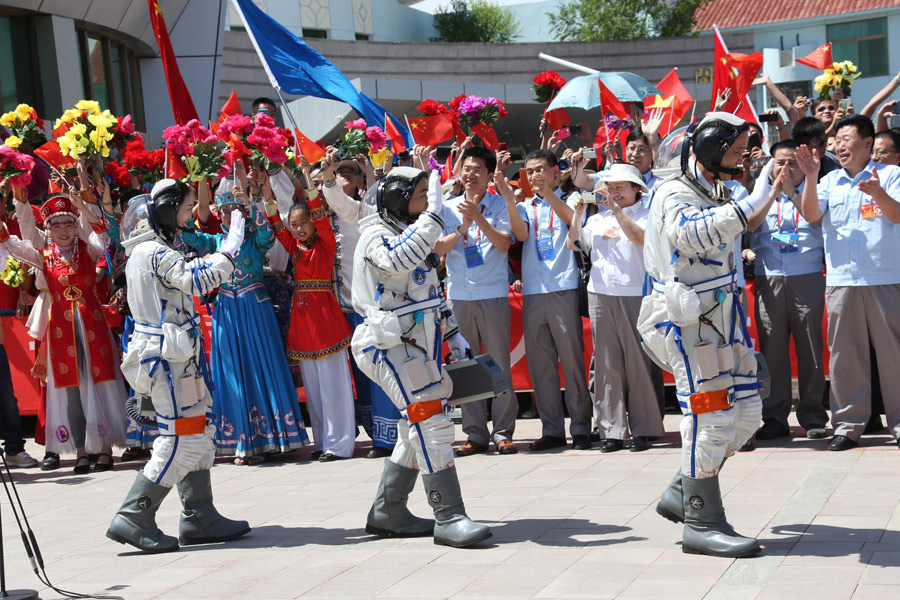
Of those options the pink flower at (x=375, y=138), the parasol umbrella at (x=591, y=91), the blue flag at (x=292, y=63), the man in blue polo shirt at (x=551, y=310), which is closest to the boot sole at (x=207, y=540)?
the man in blue polo shirt at (x=551, y=310)

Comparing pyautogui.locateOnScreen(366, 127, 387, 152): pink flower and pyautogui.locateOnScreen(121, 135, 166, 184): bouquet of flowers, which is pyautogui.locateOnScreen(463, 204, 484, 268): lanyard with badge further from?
pyautogui.locateOnScreen(121, 135, 166, 184): bouquet of flowers

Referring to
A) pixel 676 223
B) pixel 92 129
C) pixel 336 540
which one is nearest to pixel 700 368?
pixel 676 223

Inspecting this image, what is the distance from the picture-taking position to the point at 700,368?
517 cm

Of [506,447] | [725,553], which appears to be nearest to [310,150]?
[506,447]

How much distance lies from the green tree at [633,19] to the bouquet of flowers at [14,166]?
40.3 metres

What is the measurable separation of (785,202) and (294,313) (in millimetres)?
3871

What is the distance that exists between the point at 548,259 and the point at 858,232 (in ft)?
7.34

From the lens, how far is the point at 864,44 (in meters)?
43.5

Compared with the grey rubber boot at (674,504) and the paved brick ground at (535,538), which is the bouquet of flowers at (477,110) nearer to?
the paved brick ground at (535,538)

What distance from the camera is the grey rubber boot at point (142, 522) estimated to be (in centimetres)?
598

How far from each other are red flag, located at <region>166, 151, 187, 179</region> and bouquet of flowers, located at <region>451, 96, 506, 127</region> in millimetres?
2396

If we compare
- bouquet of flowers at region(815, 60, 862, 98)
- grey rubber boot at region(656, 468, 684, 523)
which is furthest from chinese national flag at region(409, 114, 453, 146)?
grey rubber boot at region(656, 468, 684, 523)

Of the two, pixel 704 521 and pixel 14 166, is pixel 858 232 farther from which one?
pixel 14 166

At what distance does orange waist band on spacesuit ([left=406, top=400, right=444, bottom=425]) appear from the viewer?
223 inches
